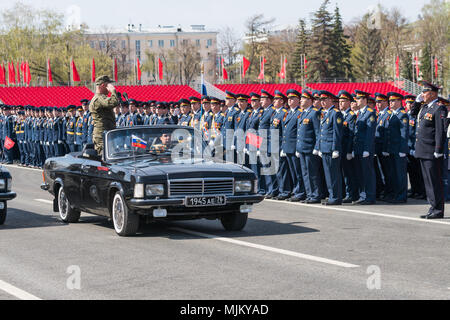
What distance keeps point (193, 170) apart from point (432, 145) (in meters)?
4.30

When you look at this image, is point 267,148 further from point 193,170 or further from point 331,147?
point 193,170

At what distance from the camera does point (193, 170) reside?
10391 millimetres

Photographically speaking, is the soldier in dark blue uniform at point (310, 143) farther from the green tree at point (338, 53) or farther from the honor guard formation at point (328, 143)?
the green tree at point (338, 53)

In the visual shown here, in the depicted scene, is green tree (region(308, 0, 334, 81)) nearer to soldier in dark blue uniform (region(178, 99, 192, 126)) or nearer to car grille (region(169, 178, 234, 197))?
soldier in dark blue uniform (region(178, 99, 192, 126))

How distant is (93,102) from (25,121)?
1857 cm

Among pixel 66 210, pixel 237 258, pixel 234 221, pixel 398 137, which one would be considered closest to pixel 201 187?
pixel 234 221

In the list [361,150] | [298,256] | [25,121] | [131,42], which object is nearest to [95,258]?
[298,256]

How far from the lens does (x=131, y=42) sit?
535 ft

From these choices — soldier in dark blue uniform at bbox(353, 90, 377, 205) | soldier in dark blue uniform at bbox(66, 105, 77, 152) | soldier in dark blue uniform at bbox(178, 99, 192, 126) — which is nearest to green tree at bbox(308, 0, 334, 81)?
soldier in dark blue uniform at bbox(66, 105, 77, 152)

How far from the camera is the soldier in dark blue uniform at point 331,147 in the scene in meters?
14.9

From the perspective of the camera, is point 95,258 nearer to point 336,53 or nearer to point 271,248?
point 271,248

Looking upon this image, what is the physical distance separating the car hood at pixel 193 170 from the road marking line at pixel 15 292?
304 cm

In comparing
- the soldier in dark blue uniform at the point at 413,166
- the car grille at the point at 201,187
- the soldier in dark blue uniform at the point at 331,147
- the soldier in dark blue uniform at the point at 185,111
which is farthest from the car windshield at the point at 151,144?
the soldier in dark blue uniform at the point at 185,111
